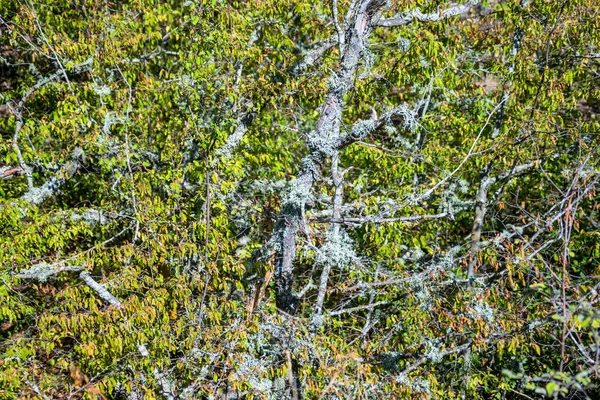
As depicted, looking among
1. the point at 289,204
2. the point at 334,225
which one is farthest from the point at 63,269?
the point at 334,225

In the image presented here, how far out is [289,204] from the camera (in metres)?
6.08

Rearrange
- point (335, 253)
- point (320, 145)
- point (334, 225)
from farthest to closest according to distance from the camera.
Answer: point (334, 225)
point (335, 253)
point (320, 145)

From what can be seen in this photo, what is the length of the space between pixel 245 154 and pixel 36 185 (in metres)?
3.27

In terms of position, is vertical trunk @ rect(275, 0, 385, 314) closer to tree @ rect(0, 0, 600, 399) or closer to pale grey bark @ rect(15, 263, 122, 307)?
tree @ rect(0, 0, 600, 399)

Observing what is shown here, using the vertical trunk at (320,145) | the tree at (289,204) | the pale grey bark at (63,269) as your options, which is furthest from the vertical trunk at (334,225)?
the pale grey bark at (63,269)

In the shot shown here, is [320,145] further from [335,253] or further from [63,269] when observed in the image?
[63,269]

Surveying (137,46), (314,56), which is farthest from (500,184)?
(137,46)

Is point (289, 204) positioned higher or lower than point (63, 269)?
higher

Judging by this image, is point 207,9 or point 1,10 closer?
point 207,9

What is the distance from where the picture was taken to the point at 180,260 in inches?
273

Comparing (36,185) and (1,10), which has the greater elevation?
(1,10)

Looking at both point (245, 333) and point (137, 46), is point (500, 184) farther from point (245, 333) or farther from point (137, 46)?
point (137, 46)

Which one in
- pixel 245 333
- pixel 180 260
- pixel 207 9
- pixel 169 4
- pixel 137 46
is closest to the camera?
pixel 245 333

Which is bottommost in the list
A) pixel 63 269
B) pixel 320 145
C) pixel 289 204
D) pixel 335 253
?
pixel 63 269
